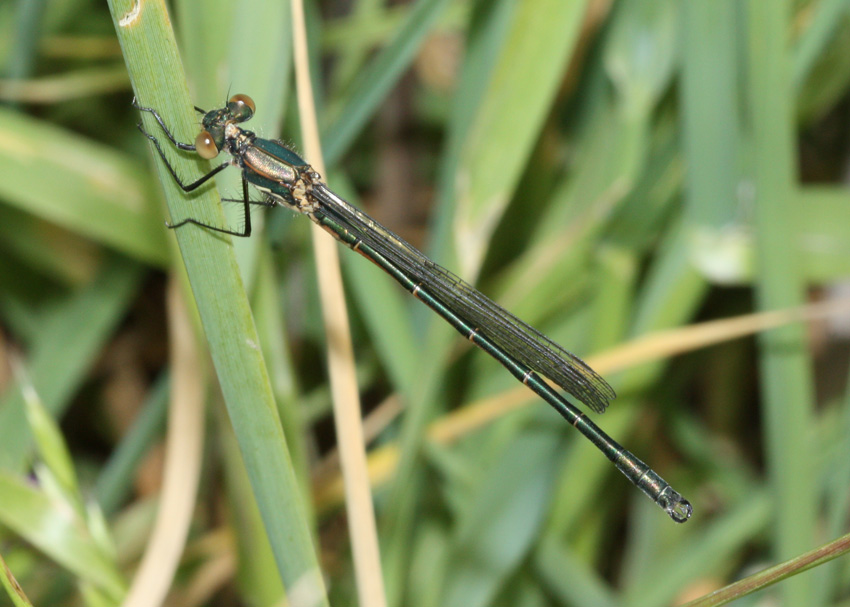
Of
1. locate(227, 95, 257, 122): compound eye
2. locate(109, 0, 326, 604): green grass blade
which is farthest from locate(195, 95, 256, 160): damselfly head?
locate(109, 0, 326, 604): green grass blade

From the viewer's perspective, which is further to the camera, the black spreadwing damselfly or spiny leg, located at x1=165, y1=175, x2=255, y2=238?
the black spreadwing damselfly

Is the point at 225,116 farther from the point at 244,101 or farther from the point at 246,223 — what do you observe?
the point at 246,223

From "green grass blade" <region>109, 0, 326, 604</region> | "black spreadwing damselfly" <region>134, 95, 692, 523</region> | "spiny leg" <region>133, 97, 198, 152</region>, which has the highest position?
"black spreadwing damselfly" <region>134, 95, 692, 523</region>

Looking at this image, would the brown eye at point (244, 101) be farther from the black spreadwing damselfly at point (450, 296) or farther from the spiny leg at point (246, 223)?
the spiny leg at point (246, 223)

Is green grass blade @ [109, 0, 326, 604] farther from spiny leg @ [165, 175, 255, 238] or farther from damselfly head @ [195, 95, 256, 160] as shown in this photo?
damselfly head @ [195, 95, 256, 160]

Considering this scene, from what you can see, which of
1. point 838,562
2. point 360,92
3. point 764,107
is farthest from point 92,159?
point 838,562

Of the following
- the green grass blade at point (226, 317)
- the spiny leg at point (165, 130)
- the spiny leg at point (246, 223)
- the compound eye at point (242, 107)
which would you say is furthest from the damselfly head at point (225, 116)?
the green grass blade at point (226, 317)

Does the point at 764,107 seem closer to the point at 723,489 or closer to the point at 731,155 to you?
the point at 731,155
